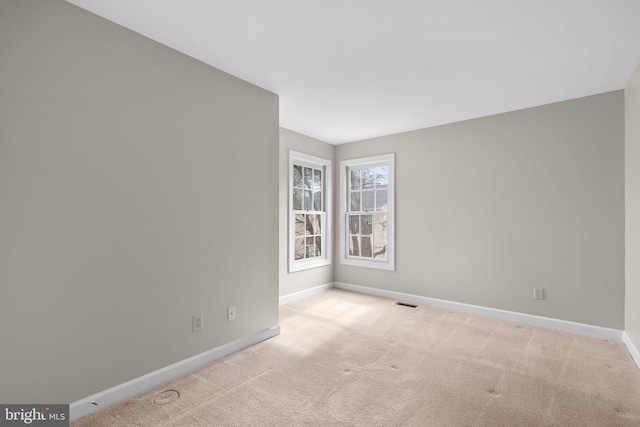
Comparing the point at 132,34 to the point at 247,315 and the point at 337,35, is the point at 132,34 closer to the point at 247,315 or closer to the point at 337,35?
the point at 337,35

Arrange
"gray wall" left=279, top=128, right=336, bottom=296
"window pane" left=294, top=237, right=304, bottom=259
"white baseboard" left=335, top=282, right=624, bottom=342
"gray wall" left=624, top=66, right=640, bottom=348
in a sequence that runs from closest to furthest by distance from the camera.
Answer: "gray wall" left=624, top=66, right=640, bottom=348 < "white baseboard" left=335, top=282, right=624, bottom=342 < "gray wall" left=279, top=128, right=336, bottom=296 < "window pane" left=294, top=237, right=304, bottom=259

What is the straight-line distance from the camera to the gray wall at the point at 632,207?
2631 millimetres

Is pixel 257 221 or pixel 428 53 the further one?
pixel 257 221

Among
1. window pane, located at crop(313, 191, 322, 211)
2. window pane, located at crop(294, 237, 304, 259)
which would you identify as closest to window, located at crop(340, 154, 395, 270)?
window pane, located at crop(313, 191, 322, 211)

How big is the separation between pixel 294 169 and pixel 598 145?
358 cm

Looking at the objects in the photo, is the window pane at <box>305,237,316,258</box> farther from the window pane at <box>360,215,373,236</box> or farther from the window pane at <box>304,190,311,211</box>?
the window pane at <box>360,215,373,236</box>

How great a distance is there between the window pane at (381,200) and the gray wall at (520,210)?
326 mm

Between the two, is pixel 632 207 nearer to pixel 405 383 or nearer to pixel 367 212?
pixel 405 383

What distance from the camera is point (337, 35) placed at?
85.7 inches

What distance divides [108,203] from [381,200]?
375 centimetres

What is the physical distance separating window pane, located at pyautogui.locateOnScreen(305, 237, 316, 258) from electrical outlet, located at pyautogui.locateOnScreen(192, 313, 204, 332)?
2460mm

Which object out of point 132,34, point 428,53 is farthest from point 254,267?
point 428,53

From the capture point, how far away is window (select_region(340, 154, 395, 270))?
473 centimetres

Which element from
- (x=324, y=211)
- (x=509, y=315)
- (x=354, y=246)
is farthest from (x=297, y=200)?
(x=509, y=315)
